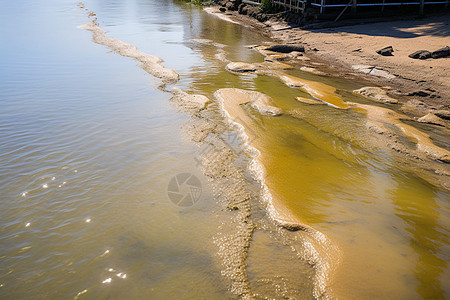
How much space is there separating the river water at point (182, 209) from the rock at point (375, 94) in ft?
5.90

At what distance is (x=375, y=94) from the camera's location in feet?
29.3

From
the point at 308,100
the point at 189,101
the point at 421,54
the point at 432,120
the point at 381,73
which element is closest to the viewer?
the point at 432,120

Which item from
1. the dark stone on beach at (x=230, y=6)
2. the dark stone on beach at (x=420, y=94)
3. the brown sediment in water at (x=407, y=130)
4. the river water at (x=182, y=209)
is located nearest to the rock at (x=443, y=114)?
the brown sediment in water at (x=407, y=130)

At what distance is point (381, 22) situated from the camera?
16.7 metres

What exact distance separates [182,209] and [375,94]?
7.36 metres

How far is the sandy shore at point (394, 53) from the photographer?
9.06 m

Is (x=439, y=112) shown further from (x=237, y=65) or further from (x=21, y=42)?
(x=21, y=42)

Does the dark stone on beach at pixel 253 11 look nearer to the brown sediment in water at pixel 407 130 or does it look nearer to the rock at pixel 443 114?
the brown sediment in water at pixel 407 130

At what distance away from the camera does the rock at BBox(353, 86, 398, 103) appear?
8.62 meters

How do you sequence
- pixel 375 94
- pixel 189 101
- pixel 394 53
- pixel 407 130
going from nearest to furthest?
pixel 407 130 < pixel 189 101 < pixel 375 94 < pixel 394 53

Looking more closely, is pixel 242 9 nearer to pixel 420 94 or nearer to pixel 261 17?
pixel 261 17

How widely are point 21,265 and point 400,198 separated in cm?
505

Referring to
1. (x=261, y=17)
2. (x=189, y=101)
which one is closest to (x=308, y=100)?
(x=189, y=101)

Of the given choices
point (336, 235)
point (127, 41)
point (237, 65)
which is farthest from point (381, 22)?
Answer: point (336, 235)
